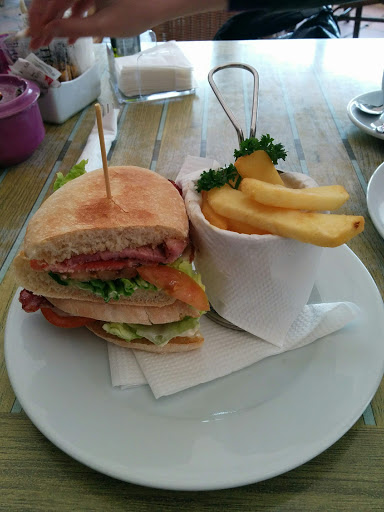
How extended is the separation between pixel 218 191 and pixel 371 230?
29.7 inches

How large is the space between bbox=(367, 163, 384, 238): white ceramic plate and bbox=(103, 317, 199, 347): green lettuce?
75cm

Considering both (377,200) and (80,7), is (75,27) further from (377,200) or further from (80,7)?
(377,200)

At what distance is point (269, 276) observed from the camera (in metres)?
1.12

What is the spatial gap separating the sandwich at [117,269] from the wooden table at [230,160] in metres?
0.24

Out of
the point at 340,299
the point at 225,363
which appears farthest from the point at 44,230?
the point at 340,299

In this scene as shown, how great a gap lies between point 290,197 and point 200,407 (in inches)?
20.6

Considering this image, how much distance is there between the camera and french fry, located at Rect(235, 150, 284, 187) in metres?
1.14

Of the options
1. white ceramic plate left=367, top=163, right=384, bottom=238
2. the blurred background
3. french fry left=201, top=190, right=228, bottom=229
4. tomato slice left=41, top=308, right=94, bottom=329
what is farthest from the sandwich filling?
the blurred background

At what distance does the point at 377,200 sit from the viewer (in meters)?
1.64

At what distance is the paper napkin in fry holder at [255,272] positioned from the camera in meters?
1.08

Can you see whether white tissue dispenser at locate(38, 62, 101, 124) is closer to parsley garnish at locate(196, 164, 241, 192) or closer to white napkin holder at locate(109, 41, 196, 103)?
white napkin holder at locate(109, 41, 196, 103)

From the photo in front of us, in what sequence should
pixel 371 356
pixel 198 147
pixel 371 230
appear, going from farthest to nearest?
pixel 198 147 → pixel 371 230 → pixel 371 356

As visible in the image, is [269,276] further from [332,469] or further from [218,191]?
[332,469]

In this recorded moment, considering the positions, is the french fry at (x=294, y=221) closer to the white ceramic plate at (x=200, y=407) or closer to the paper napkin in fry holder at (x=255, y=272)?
the paper napkin in fry holder at (x=255, y=272)
